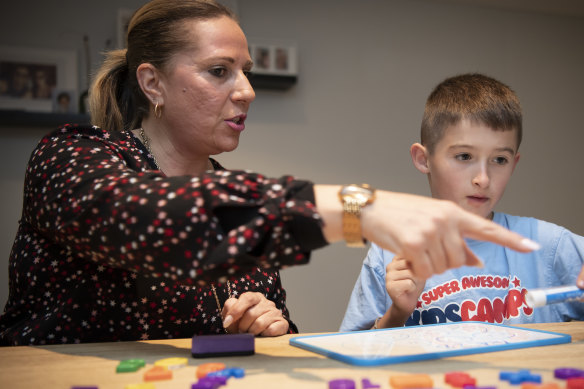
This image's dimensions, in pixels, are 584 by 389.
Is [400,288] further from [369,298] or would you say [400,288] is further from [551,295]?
[551,295]

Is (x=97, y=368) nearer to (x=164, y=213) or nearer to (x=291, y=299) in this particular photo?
(x=164, y=213)

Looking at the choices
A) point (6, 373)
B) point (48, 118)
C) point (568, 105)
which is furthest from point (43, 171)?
point (568, 105)

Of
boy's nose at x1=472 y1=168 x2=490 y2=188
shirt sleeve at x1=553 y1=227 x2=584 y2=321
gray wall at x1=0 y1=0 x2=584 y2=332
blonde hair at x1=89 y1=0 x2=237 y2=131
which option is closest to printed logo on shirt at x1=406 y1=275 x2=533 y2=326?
shirt sleeve at x1=553 y1=227 x2=584 y2=321

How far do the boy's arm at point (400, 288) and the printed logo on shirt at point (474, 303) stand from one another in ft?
0.44

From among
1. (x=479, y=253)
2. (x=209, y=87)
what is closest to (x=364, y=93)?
(x=479, y=253)

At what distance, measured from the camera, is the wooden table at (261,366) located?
0.67 m

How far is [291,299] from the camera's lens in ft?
9.74

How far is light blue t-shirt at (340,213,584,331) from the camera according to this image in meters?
1.28

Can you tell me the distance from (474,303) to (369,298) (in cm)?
25

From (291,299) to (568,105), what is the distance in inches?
85.8

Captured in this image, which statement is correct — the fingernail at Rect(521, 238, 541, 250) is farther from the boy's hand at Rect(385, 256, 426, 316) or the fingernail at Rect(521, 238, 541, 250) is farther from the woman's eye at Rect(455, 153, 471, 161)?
the woman's eye at Rect(455, 153, 471, 161)

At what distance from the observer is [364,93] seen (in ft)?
10.4

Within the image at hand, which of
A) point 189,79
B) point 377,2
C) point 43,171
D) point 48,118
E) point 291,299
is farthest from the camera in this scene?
point 377,2

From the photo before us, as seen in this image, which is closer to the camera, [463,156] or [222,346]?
[222,346]
